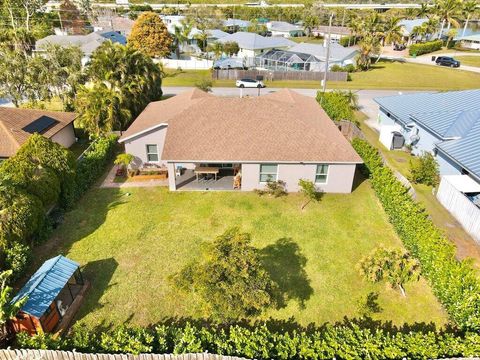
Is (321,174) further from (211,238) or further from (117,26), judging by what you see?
(117,26)

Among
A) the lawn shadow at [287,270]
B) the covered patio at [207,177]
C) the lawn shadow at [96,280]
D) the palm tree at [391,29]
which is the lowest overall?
the lawn shadow at [96,280]

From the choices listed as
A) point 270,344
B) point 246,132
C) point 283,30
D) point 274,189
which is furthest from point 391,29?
point 270,344

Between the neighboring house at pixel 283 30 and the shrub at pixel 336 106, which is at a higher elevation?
the neighboring house at pixel 283 30

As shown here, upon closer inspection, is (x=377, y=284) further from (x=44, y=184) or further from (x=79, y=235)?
(x=44, y=184)

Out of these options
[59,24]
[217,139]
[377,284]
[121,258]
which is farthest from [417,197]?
[59,24]

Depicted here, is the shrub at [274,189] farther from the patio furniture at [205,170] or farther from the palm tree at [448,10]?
the palm tree at [448,10]

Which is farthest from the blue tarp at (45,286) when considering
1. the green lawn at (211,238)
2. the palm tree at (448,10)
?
the palm tree at (448,10)

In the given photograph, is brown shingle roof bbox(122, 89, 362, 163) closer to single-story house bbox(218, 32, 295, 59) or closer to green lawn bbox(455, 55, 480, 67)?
single-story house bbox(218, 32, 295, 59)
